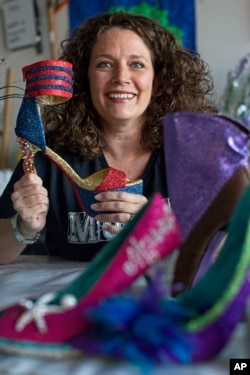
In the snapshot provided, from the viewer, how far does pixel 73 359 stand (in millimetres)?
335

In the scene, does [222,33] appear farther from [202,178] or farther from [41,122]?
[202,178]

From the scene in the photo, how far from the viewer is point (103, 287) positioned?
13.1 inches

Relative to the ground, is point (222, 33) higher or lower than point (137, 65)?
higher

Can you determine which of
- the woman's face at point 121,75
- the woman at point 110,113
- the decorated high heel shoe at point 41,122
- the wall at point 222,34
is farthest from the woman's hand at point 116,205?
the wall at point 222,34

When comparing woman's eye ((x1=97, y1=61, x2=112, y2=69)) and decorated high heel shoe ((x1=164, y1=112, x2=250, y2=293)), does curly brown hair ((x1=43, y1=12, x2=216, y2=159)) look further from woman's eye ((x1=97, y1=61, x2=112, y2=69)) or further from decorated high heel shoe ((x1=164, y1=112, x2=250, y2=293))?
decorated high heel shoe ((x1=164, y1=112, x2=250, y2=293))

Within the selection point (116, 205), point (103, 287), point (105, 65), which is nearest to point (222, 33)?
point (105, 65)

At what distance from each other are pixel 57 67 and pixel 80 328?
0.32m

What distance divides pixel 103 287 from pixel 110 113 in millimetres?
639

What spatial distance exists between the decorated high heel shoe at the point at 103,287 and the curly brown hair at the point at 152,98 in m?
0.63

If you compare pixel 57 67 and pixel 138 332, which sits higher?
pixel 57 67

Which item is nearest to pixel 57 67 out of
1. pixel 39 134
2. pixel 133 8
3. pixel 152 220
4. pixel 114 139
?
pixel 39 134

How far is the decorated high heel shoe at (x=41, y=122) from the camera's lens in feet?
1.83

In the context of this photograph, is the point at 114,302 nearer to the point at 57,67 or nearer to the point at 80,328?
the point at 80,328

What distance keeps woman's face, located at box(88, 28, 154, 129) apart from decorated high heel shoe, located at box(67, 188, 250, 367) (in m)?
0.60
